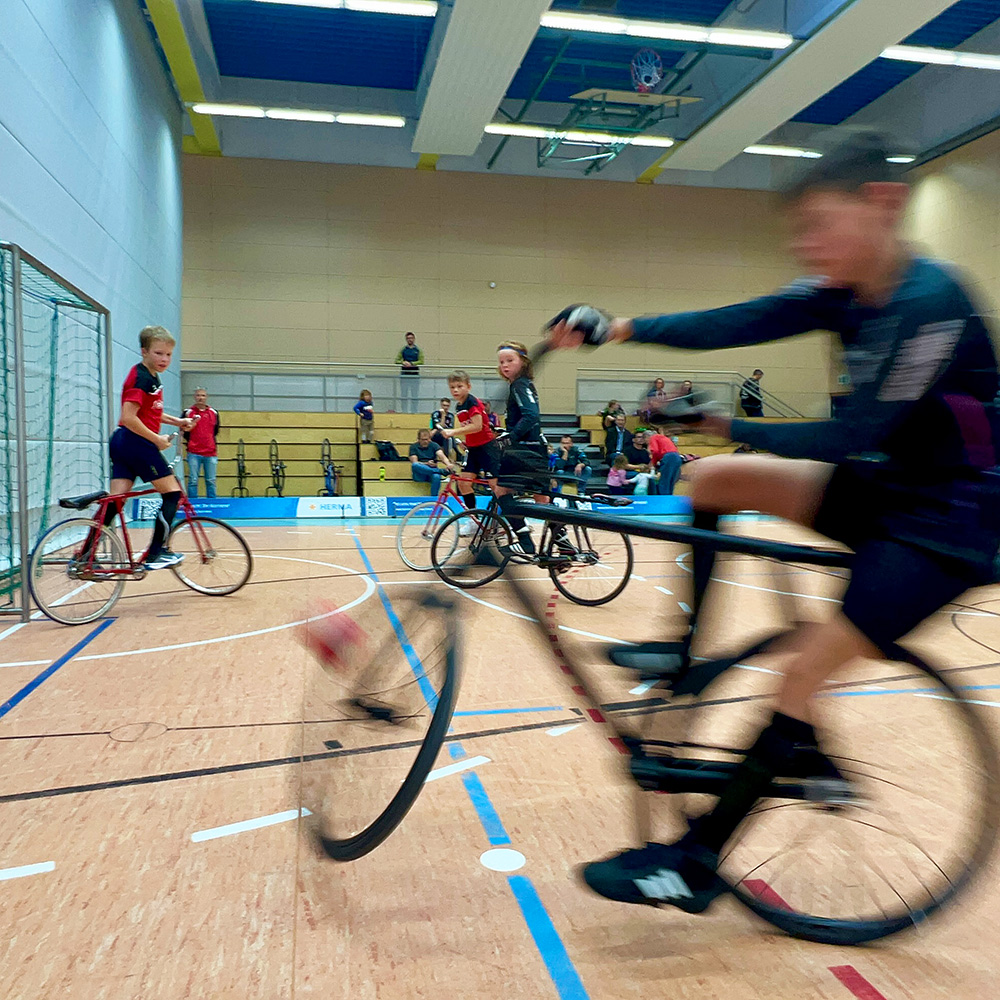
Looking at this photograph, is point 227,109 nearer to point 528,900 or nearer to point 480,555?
point 480,555

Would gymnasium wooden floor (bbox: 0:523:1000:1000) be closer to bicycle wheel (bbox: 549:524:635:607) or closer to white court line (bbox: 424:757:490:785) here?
white court line (bbox: 424:757:490:785)

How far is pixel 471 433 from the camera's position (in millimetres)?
6199

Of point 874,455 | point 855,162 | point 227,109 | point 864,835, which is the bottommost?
point 864,835

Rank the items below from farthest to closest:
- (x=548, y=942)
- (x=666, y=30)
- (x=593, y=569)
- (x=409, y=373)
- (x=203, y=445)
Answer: (x=409, y=373) < (x=203, y=445) < (x=666, y=30) < (x=593, y=569) < (x=548, y=942)

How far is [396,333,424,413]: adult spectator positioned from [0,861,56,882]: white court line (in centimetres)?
1515

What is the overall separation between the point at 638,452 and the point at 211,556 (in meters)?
10.4

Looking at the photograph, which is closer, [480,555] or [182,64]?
[480,555]

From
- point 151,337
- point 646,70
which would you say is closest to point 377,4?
point 646,70

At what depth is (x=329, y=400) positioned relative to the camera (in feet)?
56.2

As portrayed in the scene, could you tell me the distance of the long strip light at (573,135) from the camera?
15094mm

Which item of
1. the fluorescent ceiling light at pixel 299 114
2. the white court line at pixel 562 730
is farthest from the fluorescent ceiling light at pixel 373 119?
the white court line at pixel 562 730

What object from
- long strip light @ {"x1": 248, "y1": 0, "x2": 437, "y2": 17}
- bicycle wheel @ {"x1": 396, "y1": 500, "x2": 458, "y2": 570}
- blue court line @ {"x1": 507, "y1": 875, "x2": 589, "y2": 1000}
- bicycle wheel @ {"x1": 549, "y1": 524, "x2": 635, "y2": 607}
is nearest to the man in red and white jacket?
long strip light @ {"x1": 248, "y1": 0, "x2": 437, "y2": 17}

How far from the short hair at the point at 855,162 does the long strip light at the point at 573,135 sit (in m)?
14.9

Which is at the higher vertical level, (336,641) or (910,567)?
(910,567)
